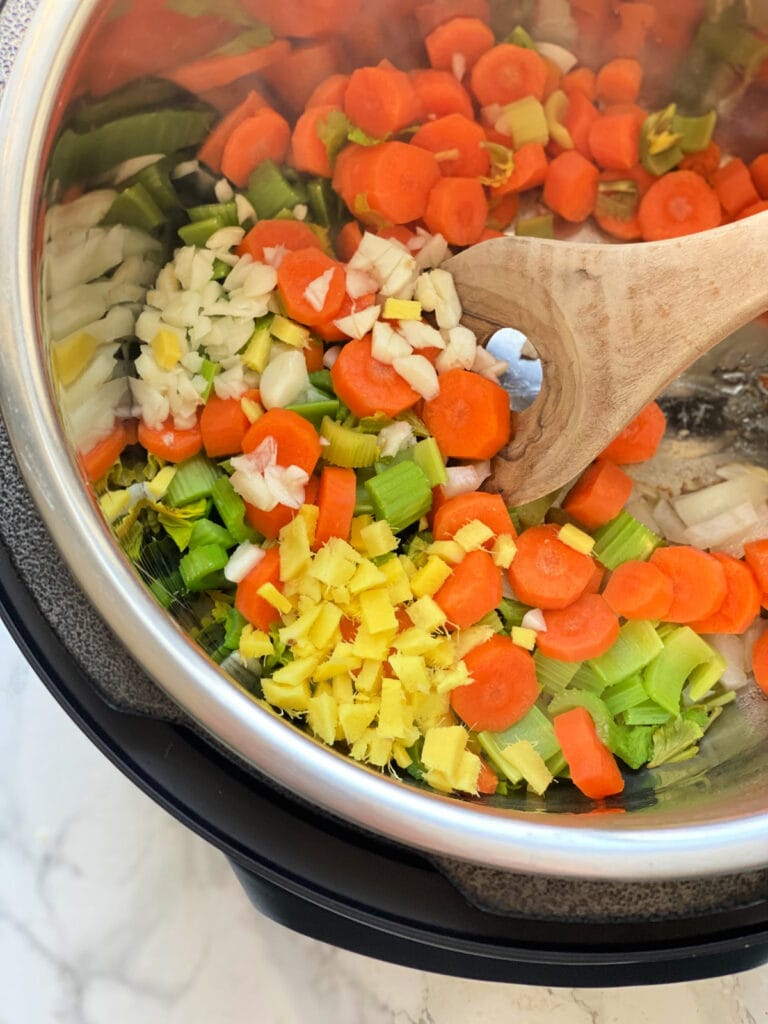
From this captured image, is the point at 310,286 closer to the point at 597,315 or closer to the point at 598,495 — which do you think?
the point at 597,315

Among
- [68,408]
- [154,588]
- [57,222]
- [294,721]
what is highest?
[57,222]

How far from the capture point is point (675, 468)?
1.33 m

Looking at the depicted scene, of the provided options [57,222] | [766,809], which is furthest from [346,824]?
[57,222]

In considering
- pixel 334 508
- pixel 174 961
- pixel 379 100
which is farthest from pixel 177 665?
pixel 379 100

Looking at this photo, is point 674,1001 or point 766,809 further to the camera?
point 674,1001

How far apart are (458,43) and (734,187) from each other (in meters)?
0.46

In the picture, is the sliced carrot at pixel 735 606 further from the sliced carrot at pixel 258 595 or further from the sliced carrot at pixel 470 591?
the sliced carrot at pixel 258 595

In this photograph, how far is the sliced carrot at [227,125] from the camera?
1.14 m

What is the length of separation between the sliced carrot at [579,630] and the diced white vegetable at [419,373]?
336 millimetres

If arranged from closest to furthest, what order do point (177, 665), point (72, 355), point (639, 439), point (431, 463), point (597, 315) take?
point (177, 665), point (72, 355), point (597, 315), point (431, 463), point (639, 439)

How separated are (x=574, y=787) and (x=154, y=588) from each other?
553mm

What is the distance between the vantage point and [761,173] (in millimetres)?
1293

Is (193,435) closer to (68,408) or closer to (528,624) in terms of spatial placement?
(68,408)

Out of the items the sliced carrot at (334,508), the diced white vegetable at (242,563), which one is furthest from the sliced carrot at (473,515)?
the diced white vegetable at (242,563)
